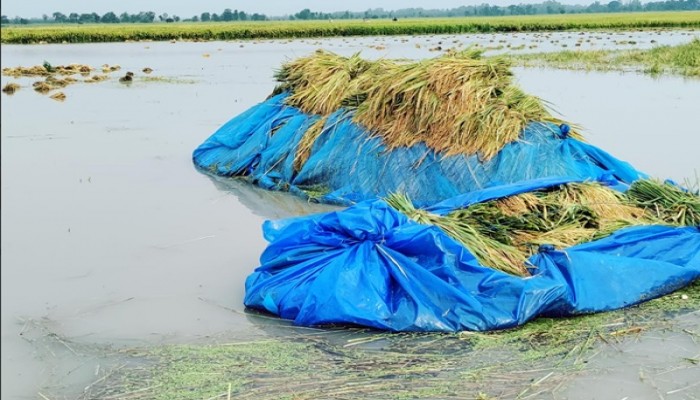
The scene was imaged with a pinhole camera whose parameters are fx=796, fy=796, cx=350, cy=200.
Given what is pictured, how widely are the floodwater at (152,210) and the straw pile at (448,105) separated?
38.9 inches

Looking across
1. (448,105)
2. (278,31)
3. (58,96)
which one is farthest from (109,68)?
(278,31)

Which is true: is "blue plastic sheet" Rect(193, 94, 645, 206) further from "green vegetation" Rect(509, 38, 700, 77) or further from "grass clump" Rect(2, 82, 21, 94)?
"green vegetation" Rect(509, 38, 700, 77)

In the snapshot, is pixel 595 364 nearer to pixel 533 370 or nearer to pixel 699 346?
pixel 533 370

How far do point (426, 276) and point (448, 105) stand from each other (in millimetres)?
2692

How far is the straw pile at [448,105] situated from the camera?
6121mm

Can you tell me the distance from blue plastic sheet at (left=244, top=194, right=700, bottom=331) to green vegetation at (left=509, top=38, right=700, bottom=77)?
12055 millimetres

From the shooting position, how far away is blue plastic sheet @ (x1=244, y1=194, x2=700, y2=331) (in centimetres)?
383

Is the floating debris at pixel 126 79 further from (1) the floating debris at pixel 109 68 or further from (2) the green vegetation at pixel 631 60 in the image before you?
(2) the green vegetation at pixel 631 60

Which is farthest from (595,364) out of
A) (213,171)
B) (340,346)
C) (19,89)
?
(19,89)

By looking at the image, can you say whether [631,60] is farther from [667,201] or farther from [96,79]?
[667,201]

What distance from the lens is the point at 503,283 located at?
3.88 metres

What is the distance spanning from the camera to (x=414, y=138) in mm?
6363

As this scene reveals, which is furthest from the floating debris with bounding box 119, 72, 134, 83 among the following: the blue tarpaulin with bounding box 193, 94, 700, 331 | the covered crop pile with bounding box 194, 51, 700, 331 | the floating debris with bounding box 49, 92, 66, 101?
the blue tarpaulin with bounding box 193, 94, 700, 331

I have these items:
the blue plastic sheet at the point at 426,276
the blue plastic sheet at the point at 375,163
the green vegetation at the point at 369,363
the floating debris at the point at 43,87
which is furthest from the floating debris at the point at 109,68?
the green vegetation at the point at 369,363
